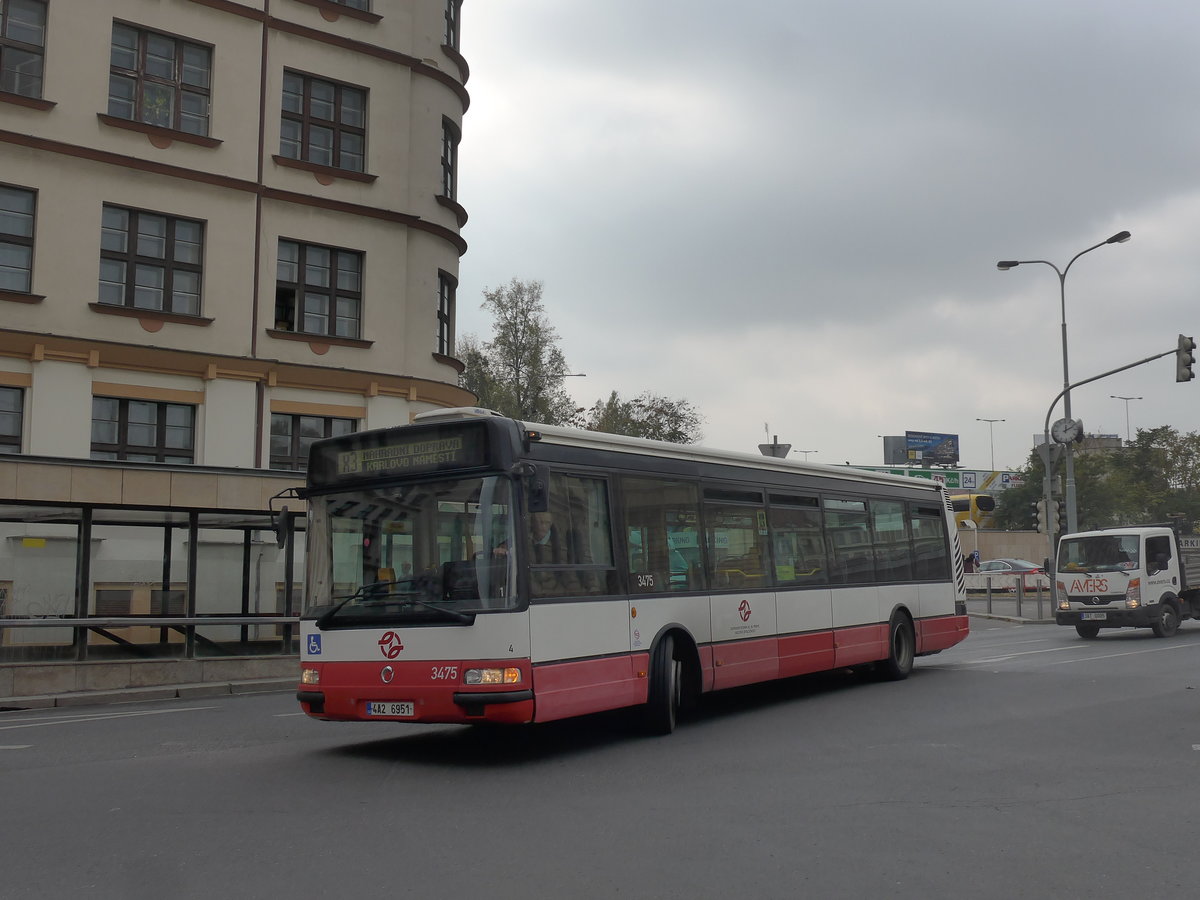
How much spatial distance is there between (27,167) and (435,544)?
1759 cm

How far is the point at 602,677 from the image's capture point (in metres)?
10.7

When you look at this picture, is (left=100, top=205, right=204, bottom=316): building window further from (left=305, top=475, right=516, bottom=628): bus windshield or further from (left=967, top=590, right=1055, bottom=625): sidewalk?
(left=967, top=590, right=1055, bottom=625): sidewalk

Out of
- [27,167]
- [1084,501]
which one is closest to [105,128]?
[27,167]

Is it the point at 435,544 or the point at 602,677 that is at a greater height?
the point at 435,544

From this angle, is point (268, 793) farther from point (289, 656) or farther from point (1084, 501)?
point (1084, 501)

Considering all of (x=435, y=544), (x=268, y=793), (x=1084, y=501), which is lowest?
(x=268, y=793)

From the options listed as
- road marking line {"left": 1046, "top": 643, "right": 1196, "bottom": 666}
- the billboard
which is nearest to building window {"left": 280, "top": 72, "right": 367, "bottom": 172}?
road marking line {"left": 1046, "top": 643, "right": 1196, "bottom": 666}

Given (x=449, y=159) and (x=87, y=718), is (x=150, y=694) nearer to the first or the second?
(x=87, y=718)

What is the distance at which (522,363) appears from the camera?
7106cm

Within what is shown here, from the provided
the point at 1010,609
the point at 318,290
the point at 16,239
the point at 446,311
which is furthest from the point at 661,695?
the point at 1010,609

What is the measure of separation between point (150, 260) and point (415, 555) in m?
17.4

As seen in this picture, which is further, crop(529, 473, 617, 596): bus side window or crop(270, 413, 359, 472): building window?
crop(270, 413, 359, 472): building window

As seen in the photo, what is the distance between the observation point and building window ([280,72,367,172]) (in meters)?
27.4

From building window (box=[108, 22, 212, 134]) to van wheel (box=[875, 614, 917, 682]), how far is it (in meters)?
17.5
